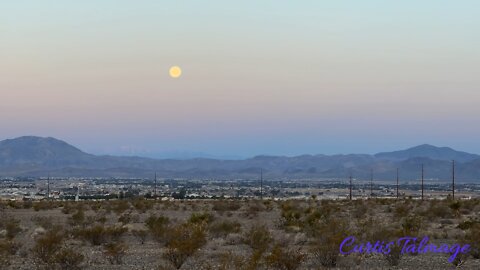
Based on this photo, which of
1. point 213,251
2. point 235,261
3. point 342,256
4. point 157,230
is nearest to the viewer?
point 235,261

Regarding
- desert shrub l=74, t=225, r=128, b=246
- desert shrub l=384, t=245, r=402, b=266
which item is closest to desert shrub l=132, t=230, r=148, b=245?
desert shrub l=74, t=225, r=128, b=246

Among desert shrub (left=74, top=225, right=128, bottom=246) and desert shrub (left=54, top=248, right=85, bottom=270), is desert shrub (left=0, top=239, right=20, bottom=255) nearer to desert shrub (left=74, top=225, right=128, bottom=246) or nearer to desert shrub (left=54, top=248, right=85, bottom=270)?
desert shrub (left=54, top=248, right=85, bottom=270)

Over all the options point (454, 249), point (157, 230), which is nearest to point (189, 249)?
point (157, 230)

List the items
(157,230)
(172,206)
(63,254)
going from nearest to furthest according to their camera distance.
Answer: (63,254) < (157,230) < (172,206)

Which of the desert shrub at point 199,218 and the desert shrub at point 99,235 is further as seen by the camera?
the desert shrub at point 199,218

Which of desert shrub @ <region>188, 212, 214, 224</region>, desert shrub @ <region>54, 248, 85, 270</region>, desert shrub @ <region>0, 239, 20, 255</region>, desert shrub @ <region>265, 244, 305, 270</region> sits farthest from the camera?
desert shrub @ <region>188, 212, 214, 224</region>

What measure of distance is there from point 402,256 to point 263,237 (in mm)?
5463

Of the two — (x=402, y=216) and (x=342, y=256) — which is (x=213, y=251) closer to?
(x=342, y=256)

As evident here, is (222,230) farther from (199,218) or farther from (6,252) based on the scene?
(6,252)

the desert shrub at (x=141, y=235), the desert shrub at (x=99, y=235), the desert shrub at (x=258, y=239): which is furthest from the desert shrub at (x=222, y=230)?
the desert shrub at (x=99, y=235)

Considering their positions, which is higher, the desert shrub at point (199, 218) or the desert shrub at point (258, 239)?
the desert shrub at point (258, 239)

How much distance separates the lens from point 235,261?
18.4 m

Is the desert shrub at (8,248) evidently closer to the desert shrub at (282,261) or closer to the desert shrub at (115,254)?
the desert shrub at (115,254)

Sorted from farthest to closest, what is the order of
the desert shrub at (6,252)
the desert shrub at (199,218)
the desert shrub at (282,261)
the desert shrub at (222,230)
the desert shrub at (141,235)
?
the desert shrub at (199,218)
the desert shrub at (222,230)
the desert shrub at (141,235)
the desert shrub at (6,252)
the desert shrub at (282,261)
